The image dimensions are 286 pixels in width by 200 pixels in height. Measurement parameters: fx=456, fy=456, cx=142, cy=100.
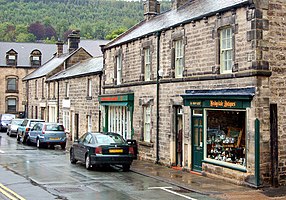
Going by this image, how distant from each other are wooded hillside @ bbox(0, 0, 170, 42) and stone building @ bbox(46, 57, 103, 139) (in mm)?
101512

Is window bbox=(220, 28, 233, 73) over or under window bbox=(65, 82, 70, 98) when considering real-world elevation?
over

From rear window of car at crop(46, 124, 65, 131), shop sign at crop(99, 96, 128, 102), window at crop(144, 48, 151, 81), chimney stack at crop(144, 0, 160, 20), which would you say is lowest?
rear window of car at crop(46, 124, 65, 131)

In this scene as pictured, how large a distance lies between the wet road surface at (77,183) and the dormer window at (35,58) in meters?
43.2

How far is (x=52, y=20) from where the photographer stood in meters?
175

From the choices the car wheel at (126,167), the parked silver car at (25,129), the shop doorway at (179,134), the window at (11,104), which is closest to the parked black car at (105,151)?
the car wheel at (126,167)

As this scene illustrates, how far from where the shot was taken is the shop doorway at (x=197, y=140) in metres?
18.2

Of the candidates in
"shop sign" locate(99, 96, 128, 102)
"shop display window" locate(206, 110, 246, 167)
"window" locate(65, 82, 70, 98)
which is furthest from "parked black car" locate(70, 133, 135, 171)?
"window" locate(65, 82, 70, 98)

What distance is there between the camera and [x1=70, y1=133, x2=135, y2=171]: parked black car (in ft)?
60.7

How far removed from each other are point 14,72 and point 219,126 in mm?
49989

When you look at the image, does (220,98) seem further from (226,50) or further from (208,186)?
(208,186)

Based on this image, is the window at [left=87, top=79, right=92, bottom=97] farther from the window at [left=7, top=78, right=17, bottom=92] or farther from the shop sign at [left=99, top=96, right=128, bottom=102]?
the window at [left=7, top=78, right=17, bottom=92]

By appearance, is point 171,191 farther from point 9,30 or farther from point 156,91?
point 9,30

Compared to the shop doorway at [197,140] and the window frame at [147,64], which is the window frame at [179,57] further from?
the window frame at [147,64]

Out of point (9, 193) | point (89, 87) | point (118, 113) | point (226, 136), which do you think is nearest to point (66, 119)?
point (89, 87)
